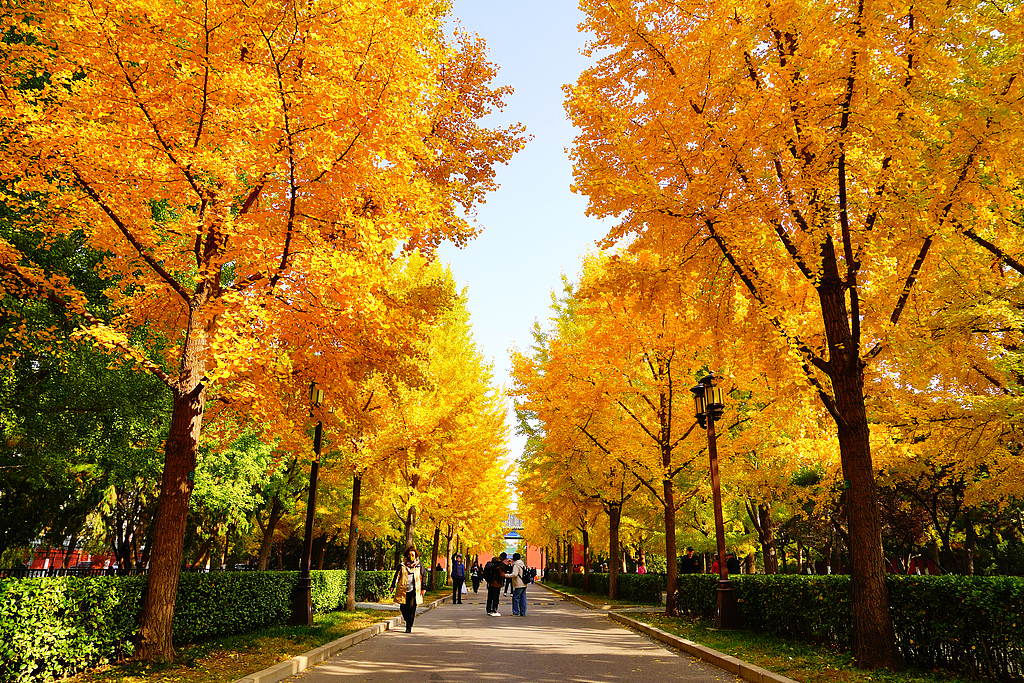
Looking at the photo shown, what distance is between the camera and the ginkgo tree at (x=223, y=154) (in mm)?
7504

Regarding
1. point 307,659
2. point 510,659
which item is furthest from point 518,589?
point 307,659

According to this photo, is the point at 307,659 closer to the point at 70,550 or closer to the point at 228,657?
the point at 228,657

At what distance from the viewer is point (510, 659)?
9.97 meters

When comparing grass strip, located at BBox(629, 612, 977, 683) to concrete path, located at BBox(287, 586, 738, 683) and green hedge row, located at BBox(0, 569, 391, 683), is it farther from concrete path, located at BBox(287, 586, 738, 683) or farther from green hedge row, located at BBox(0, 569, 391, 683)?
green hedge row, located at BBox(0, 569, 391, 683)

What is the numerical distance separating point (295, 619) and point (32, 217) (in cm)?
877

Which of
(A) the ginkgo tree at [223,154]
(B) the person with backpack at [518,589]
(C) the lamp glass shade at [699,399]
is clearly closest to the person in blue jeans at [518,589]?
(B) the person with backpack at [518,589]

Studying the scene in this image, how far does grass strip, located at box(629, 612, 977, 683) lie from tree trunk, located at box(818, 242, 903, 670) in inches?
14.4

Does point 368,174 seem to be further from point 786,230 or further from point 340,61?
point 786,230

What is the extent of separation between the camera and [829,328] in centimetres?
940

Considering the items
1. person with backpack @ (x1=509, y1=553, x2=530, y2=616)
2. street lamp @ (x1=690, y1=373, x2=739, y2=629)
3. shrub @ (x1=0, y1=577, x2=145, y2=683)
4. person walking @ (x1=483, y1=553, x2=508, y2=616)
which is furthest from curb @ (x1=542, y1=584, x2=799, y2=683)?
shrub @ (x1=0, y1=577, x2=145, y2=683)

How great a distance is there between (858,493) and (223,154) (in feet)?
30.6

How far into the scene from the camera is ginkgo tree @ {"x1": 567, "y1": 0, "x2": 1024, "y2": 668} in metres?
8.16

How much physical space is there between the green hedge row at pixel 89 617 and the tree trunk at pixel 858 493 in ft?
30.5

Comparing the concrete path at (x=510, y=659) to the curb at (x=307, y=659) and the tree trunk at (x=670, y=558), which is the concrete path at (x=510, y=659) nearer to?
the curb at (x=307, y=659)
